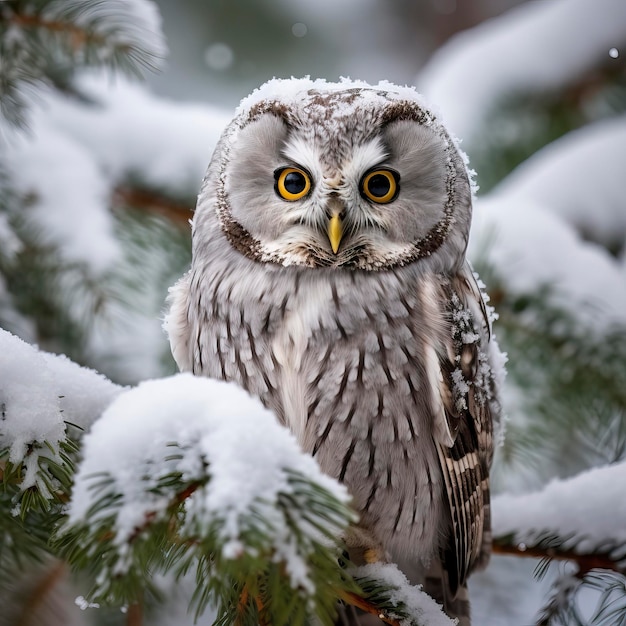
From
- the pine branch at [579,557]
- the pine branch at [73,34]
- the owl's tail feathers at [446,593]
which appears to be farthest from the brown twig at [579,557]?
the pine branch at [73,34]

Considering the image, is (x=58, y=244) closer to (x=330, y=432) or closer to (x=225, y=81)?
(x=330, y=432)

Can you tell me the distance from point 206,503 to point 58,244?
1111mm

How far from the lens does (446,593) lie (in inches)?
52.0

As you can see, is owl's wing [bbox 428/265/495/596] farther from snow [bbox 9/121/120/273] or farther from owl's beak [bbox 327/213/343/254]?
snow [bbox 9/121/120/273]

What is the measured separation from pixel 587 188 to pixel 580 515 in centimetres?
121

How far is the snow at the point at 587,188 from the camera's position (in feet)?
6.80

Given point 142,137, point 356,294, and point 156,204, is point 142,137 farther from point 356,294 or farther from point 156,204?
point 356,294

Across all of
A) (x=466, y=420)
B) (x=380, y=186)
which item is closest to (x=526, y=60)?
(x=380, y=186)

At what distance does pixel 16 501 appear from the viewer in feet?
2.75

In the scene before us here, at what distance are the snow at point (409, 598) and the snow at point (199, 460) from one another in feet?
1.42

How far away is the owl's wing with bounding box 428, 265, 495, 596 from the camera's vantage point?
3.64 ft

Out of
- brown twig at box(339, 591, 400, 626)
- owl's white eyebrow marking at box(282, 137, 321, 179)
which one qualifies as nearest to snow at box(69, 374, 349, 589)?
brown twig at box(339, 591, 400, 626)

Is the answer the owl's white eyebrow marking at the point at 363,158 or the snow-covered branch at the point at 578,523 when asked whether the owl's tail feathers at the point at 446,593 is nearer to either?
the snow-covered branch at the point at 578,523

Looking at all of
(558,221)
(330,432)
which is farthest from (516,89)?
(330,432)
